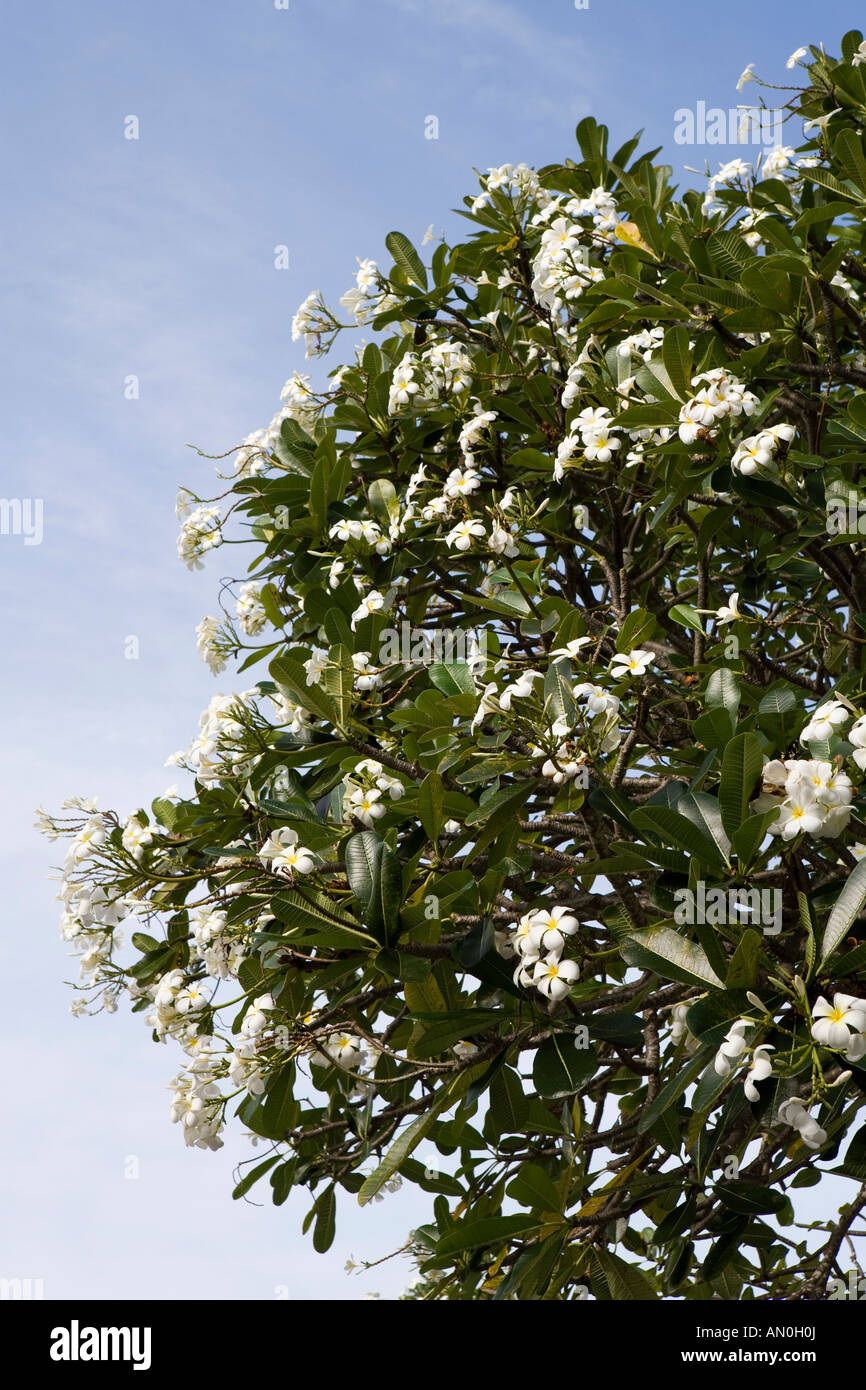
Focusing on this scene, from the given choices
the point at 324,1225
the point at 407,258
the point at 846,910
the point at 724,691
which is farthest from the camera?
the point at 407,258

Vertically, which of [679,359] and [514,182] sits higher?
[514,182]

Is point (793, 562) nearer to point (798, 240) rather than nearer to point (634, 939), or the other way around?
point (798, 240)

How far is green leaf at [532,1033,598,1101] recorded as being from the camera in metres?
2.57

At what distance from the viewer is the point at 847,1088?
2.59 metres

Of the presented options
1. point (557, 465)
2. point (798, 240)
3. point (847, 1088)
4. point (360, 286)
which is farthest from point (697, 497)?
point (360, 286)

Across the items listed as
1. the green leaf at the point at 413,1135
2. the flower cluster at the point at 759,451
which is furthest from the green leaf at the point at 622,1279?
the flower cluster at the point at 759,451

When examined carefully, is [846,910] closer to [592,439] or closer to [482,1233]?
[482,1233]

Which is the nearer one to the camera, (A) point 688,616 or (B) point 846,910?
(B) point 846,910

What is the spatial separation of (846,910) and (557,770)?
62 cm

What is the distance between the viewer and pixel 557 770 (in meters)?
2.45

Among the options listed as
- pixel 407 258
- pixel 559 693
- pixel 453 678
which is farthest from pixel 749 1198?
pixel 407 258

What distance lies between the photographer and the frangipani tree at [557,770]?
2.38 m

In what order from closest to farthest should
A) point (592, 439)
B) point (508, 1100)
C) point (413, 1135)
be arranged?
point (413, 1135)
point (508, 1100)
point (592, 439)

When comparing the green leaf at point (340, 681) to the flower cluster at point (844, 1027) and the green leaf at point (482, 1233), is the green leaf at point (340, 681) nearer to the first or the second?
the green leaf at point (482, 1233)
